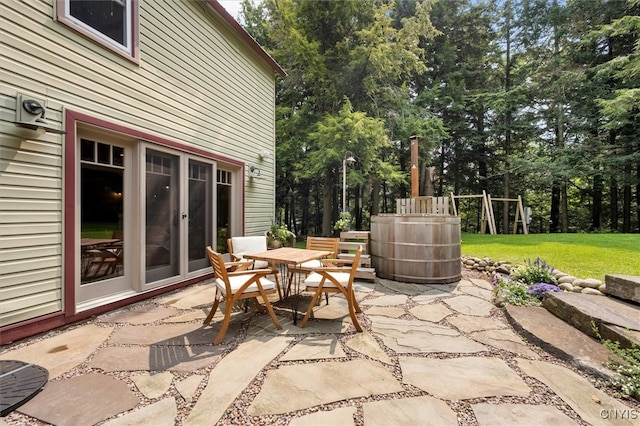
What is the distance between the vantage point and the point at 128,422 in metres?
1.63

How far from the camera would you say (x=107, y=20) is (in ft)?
11.4

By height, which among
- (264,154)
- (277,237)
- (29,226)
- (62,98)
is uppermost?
(264,154)

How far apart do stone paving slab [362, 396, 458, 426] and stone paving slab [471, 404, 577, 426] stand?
0.59 feet

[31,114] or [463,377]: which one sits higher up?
[31,114]

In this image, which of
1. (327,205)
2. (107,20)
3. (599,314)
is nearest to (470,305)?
(599,314)

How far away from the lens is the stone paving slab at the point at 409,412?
5.43 ft

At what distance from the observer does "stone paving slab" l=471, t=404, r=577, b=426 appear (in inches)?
65.4

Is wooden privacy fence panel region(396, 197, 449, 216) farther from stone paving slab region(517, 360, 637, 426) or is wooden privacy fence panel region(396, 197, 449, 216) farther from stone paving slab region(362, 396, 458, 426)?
stone paving slab region(362, 396, 458, 426)

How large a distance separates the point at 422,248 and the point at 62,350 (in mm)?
4566

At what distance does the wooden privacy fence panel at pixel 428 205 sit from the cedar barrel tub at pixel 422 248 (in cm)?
62

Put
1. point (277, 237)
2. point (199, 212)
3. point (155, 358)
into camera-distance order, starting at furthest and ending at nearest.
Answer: point (277, 237) → point (199, 212) → point (155, 358)

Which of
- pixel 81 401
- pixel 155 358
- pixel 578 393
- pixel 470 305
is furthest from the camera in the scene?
pixel 470 305

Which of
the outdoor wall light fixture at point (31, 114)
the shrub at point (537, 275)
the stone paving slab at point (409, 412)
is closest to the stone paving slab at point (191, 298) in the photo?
the outdoor wall light fixture at point (31, 114)

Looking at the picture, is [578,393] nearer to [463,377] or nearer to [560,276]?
[463,377]
